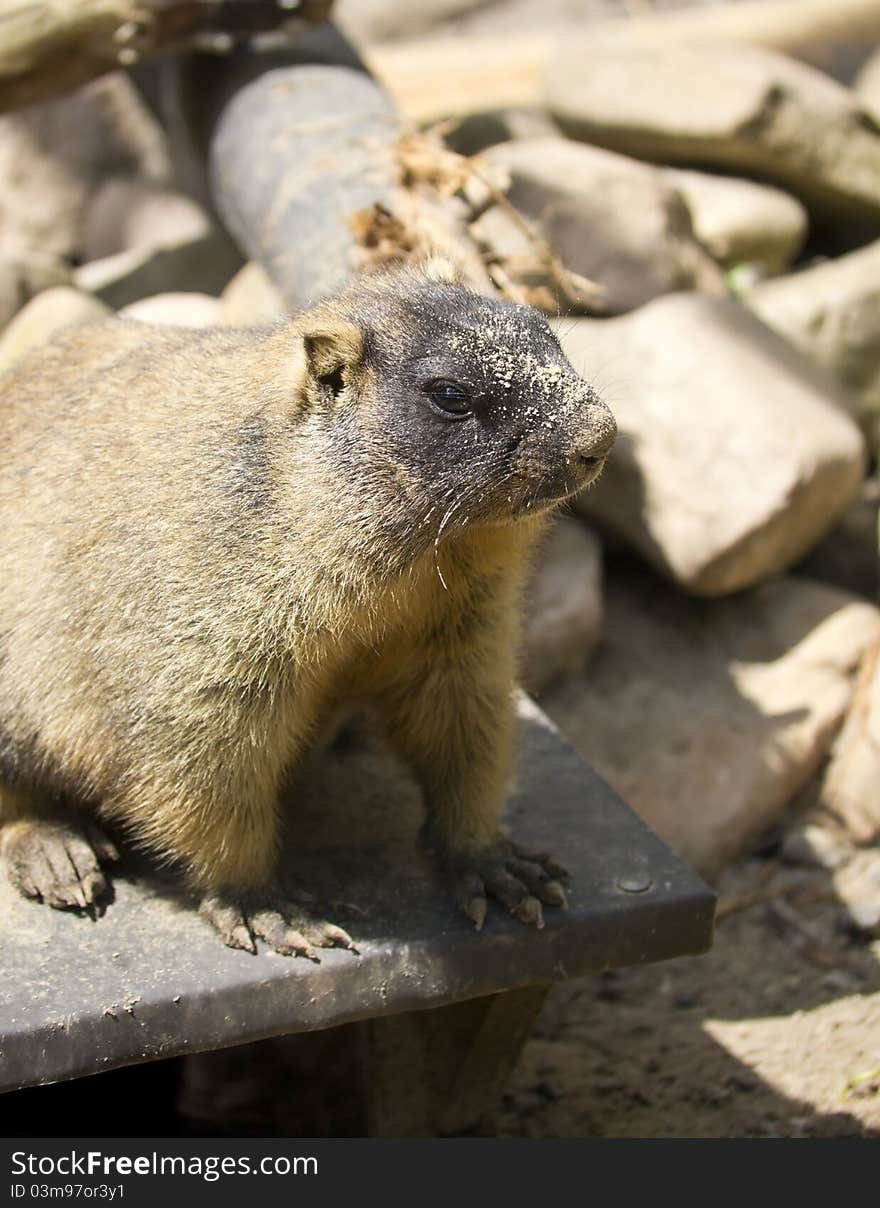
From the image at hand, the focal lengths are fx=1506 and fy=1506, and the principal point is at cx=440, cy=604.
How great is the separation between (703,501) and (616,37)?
713 centimetres

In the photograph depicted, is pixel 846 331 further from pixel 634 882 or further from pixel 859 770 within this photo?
pixel 634 882

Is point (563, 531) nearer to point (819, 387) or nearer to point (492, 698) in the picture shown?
point (819, 387)

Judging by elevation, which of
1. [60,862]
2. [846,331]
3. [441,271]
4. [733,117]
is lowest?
[846,331]

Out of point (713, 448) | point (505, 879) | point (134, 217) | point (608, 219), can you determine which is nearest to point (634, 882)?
point (505, 879)

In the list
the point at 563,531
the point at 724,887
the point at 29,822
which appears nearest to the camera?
the point at 29,822

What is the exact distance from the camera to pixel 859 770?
22.5 feet

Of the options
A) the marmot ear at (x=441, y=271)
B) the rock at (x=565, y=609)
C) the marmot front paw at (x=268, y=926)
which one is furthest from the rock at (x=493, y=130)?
the marmot front paw at (x=268, y=926)

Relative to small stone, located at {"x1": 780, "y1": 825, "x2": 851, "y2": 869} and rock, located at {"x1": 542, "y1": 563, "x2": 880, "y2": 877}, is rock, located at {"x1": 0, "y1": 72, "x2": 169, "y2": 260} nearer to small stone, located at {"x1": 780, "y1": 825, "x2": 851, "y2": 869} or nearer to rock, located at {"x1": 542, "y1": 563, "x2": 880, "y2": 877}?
rock, located at {"x1": 542, "y1": 563, "x2": 880, "y2": 877}

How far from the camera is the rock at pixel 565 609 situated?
7.07 meters

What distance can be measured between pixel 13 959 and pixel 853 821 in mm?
4047

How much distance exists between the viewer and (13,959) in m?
4.23

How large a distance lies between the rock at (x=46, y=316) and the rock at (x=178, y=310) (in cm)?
20

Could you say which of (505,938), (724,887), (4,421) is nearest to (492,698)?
(505,938)

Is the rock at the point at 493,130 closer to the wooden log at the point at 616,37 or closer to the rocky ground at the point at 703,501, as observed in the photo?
the rocky ground at the point at 703,501
